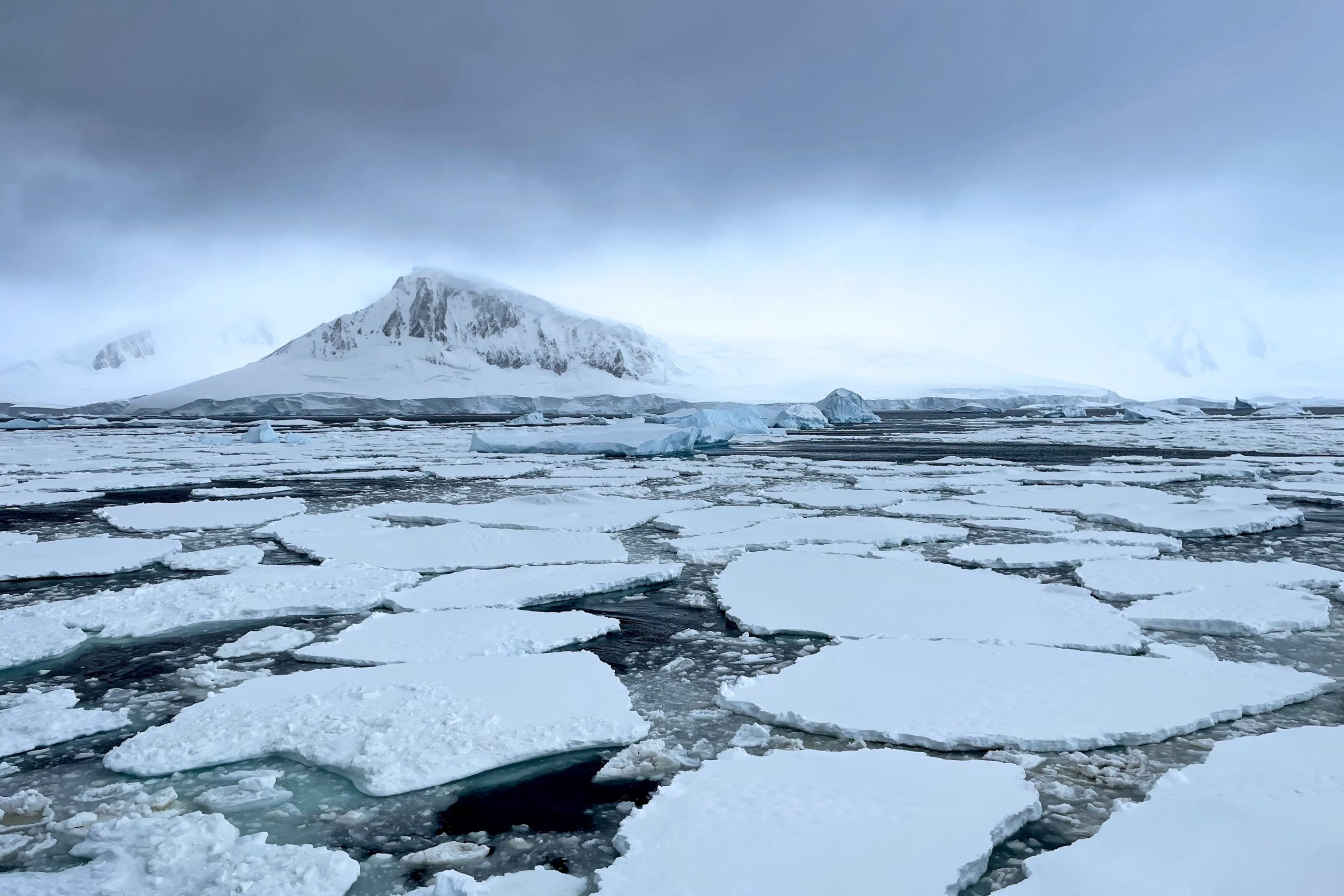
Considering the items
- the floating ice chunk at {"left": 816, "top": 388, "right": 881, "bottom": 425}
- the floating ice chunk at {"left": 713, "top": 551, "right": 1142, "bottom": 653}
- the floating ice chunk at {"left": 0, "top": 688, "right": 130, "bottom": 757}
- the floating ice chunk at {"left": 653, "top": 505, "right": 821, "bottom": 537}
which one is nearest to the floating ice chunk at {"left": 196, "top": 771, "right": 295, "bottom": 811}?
the floating ice chunk at {"left": 0, "top": 688, "right": 130, "bottom": 757}

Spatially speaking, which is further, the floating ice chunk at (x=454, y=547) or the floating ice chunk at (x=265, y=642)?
the floating ice chunk at (x=454, y=547)

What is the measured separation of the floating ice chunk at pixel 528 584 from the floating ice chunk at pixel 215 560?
62.4 inches

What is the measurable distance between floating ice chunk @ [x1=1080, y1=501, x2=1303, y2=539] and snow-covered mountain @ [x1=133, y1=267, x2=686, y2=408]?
63.7 metres

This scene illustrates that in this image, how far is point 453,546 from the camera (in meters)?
6.06

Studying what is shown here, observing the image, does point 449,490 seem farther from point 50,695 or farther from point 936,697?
point 936,697

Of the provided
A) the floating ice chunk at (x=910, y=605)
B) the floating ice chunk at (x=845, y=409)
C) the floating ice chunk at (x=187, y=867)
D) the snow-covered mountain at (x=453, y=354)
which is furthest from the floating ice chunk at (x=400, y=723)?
the snow-covered mountain at (x=453, y=354)

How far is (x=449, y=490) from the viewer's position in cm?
1026

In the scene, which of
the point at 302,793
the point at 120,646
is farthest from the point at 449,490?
the point at 302,793

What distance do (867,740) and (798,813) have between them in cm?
61

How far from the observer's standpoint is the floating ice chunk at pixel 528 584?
452cm

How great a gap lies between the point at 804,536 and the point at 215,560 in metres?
4.24

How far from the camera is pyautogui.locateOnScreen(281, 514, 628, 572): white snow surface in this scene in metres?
5.56

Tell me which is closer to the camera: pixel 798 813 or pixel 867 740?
pixel 798 813

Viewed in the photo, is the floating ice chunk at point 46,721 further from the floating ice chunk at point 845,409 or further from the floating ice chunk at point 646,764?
the floating ice chunk at point 845,409
